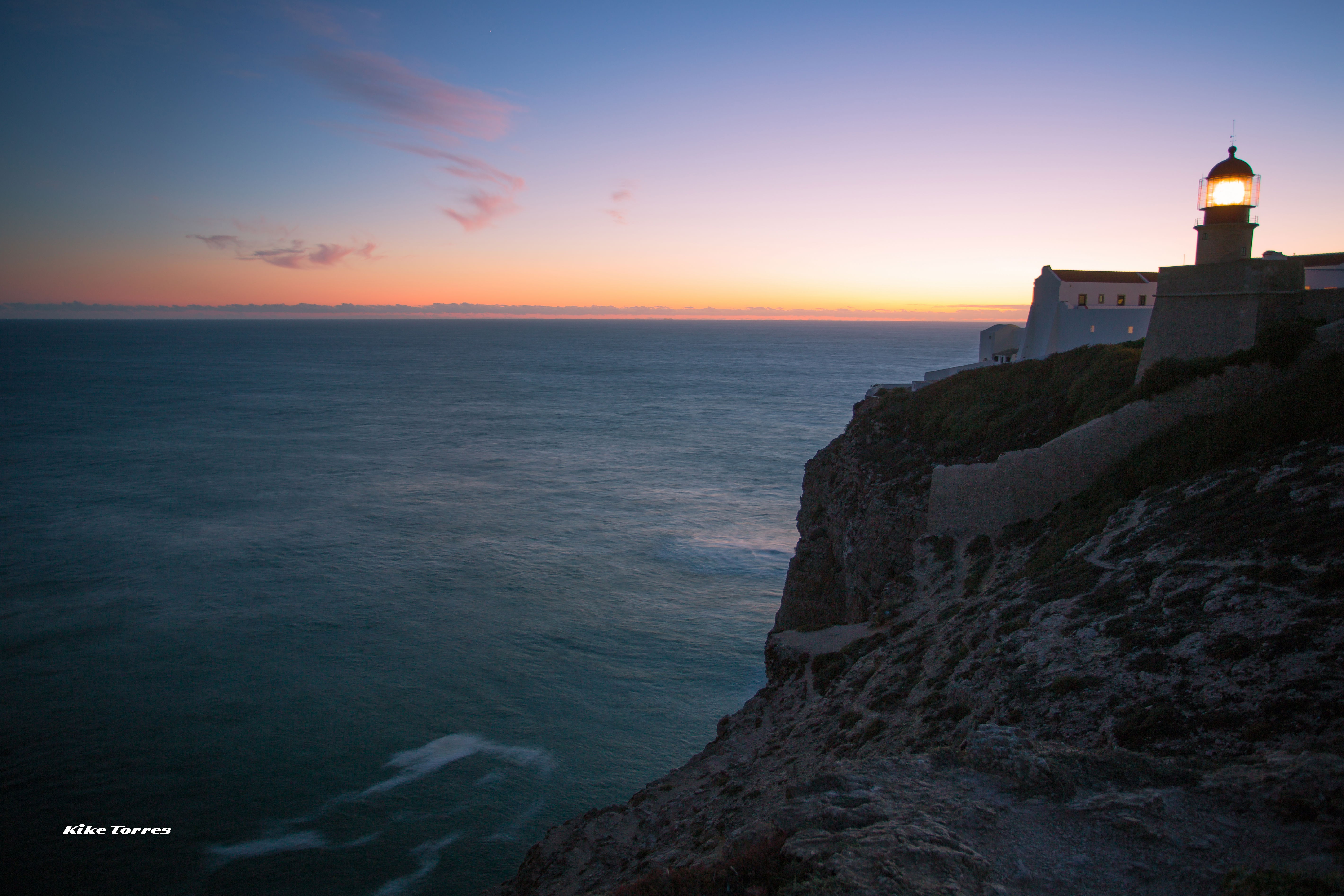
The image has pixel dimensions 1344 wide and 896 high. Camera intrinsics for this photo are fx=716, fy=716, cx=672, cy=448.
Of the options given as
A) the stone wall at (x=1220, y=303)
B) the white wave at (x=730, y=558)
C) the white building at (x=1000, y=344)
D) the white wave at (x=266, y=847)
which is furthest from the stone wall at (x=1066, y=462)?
the white building at (x=1000, y=344)

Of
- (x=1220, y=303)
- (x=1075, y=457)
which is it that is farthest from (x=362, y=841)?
(x=1220, y=303)

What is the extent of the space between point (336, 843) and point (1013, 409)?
23475 mm

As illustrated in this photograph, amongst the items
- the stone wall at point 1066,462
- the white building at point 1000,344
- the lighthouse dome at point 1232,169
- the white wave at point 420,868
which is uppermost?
the lighthouse dome at point 1232,169

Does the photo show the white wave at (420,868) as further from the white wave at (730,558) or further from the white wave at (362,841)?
the white wave at (730,558)

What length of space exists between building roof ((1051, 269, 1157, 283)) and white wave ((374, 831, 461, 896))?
1360 inches

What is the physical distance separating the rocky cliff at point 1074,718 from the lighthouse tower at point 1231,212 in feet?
15.7

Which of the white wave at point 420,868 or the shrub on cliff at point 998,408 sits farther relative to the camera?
the shrub on cliff at point 998,408

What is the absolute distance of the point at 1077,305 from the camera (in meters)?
34.5

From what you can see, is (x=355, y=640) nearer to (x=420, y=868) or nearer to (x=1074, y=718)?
(x=420, y=868)

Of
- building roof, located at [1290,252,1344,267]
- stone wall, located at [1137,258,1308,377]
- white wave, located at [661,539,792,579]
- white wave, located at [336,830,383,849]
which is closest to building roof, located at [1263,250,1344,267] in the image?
building roof, located at [1290,252,1344,267]

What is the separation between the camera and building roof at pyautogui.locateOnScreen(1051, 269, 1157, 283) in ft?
114

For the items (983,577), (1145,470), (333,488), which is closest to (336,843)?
(983,577)

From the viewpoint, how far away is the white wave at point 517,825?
18.3 m

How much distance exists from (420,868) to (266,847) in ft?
13.3
